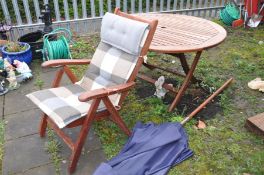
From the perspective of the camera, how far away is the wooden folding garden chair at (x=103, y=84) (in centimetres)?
255

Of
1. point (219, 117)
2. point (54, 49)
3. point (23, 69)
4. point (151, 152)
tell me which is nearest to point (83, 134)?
point (151, 152)

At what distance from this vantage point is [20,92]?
3971mm

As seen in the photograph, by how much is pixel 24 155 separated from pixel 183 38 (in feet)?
7.03

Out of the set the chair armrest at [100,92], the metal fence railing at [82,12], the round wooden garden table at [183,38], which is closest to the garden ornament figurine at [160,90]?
the round wooden garden table at [183,38]

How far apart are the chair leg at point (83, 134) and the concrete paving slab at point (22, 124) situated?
0.79 m

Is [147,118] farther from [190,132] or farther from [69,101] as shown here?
[69,101]

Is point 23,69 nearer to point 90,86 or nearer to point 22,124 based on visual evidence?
point 22,124

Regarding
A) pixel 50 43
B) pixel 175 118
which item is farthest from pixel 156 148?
pixel 50 43

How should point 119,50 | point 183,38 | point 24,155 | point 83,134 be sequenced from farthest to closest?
point 183,38, point 119,50, point 24,155, point 83,134

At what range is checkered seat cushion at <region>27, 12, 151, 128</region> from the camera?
2.58 meters

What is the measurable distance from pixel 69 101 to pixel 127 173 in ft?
2.93

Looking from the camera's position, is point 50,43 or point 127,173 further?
point 50,43

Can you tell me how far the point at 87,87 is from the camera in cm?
319

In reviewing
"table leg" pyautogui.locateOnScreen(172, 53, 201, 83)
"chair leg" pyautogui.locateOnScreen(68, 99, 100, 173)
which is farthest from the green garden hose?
"chair leg" pyautogui.locateOnScreen(68, 99, 100, 173)
